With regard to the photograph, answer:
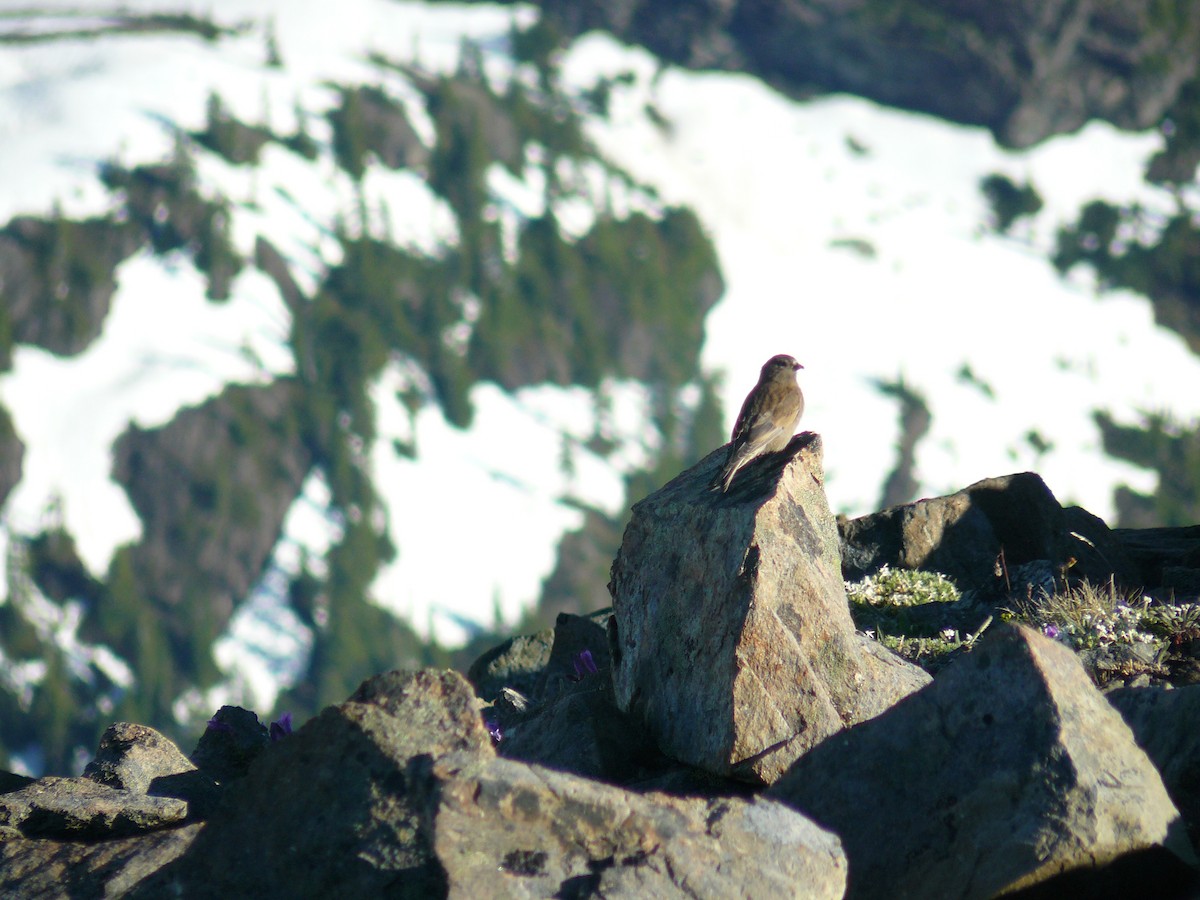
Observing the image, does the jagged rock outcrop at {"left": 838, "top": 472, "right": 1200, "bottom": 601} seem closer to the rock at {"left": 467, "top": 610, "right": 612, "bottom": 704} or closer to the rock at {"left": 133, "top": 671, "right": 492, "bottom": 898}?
the rock at {"left": 467, "top": 610, "right": 612, "bottom": 704}

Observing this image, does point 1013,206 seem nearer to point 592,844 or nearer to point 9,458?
point 9,458

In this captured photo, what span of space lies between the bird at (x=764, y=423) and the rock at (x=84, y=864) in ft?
15.3

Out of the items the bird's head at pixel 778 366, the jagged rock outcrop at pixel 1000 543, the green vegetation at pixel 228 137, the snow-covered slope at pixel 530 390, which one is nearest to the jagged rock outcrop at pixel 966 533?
the jagged rock outcrop at pixel 1000 543

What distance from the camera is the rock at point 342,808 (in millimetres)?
6613

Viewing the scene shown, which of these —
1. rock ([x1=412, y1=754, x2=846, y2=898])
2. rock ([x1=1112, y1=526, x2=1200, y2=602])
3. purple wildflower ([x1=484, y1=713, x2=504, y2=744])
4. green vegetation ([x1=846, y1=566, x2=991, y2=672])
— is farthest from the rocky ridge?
rock ([x1=1112, y1=526, x2=1200, y2=602])

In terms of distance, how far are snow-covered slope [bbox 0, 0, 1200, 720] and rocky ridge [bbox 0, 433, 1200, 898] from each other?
118 meters

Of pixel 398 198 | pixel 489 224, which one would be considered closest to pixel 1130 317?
pixel 489 224

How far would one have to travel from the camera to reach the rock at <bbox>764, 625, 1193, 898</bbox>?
6.77 metres

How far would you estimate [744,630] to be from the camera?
333 inches

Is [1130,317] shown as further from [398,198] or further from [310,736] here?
[310,736]

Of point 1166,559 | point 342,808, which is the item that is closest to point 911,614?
point 1166,559

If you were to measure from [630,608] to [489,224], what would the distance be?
16275 centimetres

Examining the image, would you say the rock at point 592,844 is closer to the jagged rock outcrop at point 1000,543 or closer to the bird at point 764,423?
the bird at point 764,423

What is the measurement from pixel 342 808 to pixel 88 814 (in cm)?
163
